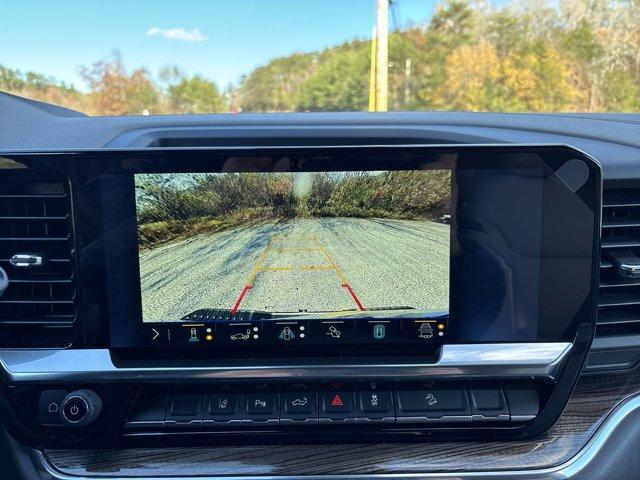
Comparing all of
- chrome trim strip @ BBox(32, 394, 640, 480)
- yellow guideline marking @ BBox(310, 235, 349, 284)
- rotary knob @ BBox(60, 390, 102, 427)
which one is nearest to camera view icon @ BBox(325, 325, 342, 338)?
yellow guideline marking @ BBox(310, 235, 349, 284)

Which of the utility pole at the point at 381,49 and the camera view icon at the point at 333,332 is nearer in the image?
the camera view icon at the point at 333,332

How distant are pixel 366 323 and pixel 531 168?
1.95 ft

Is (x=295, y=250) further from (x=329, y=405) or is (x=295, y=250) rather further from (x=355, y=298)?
(x=329, y=405)

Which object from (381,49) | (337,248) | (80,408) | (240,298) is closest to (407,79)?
(381,49)

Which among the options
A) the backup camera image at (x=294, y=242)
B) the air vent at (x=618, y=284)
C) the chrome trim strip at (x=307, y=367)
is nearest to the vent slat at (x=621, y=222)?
the air vent at (x=618, y=284)

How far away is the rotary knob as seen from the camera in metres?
1.48

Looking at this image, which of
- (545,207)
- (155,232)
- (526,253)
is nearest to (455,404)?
(526,253)

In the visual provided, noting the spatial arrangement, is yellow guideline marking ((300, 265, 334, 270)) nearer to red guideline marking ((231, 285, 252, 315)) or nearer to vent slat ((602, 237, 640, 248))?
red guideline marking ((231, 285, 252, 315))

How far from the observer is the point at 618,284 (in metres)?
1.64

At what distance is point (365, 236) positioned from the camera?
150cm

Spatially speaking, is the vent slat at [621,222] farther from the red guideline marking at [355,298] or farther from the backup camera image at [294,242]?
the red guideline marking at [355,298]

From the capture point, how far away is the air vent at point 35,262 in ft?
4.82

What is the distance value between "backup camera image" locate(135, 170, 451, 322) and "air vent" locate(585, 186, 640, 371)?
55 cm

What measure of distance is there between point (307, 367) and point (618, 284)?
968mm
